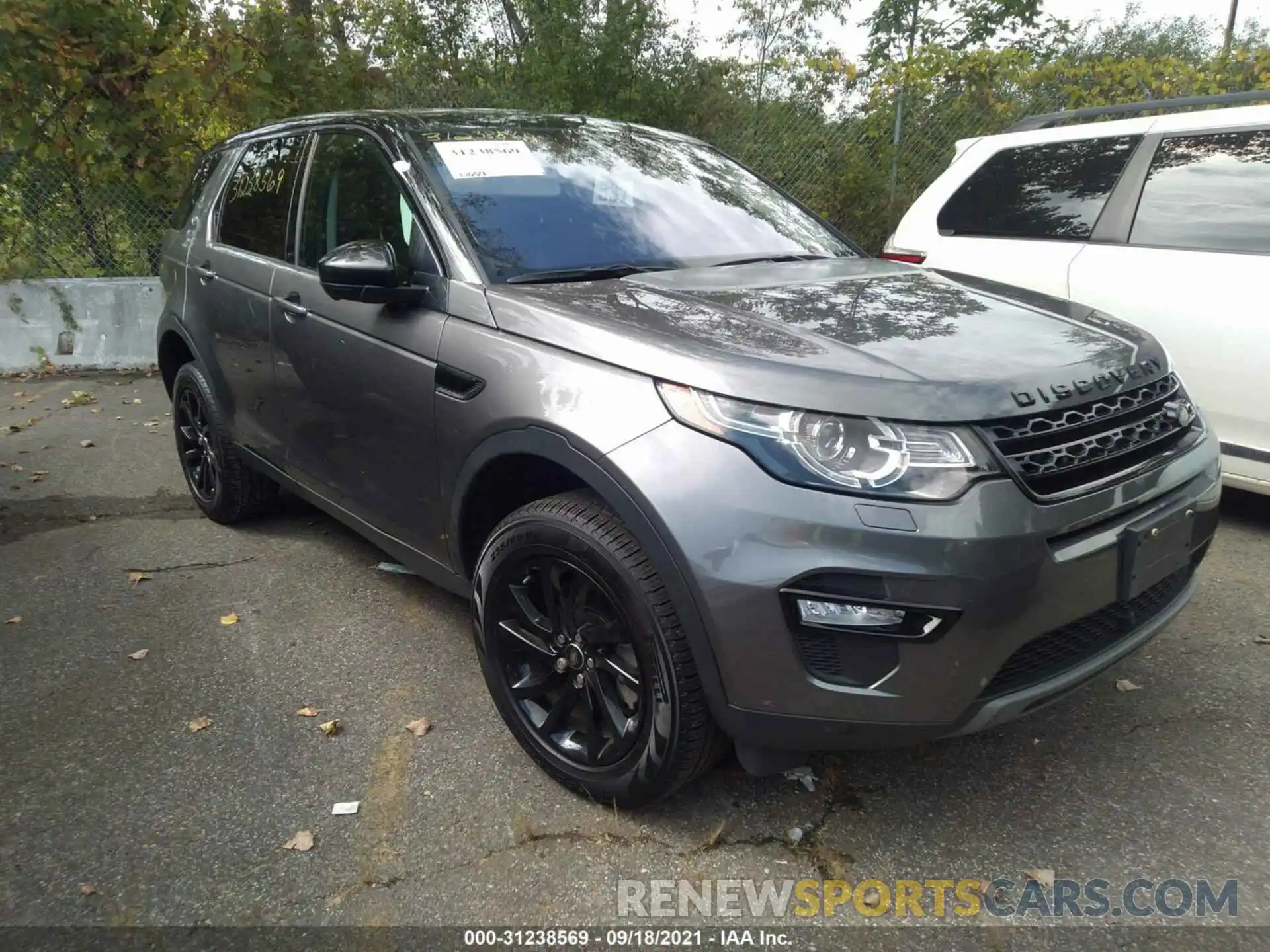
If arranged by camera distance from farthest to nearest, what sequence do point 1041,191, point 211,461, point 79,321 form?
point 79,321, point 1041,191, point 211,461

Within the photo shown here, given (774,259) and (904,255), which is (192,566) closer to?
(774,259)

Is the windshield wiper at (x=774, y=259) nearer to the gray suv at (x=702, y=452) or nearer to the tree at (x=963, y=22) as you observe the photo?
the gray suv at (x=702, y=452)

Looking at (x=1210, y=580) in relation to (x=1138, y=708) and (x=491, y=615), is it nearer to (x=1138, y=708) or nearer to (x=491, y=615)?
(x=1138, y=708)

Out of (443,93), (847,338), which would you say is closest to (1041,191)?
(847,338)

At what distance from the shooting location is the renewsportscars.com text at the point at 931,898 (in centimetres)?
208

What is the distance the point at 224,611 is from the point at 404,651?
0.85 meters

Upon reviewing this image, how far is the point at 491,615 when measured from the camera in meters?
2.57

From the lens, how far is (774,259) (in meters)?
3.16

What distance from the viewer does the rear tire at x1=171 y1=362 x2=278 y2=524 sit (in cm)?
422

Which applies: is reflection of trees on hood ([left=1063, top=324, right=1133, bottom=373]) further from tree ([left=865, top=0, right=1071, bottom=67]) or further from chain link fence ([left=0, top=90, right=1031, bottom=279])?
tree ([left=865, top=0, right=1071, bottom=67])

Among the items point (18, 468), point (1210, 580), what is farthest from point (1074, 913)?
point (18, 468)

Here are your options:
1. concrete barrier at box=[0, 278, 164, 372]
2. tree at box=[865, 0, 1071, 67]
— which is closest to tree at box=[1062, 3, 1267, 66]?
tree at box=[865, 0, 1071, 67]

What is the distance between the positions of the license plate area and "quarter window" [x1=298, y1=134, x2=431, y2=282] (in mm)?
2028

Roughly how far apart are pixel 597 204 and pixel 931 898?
7.28ft
